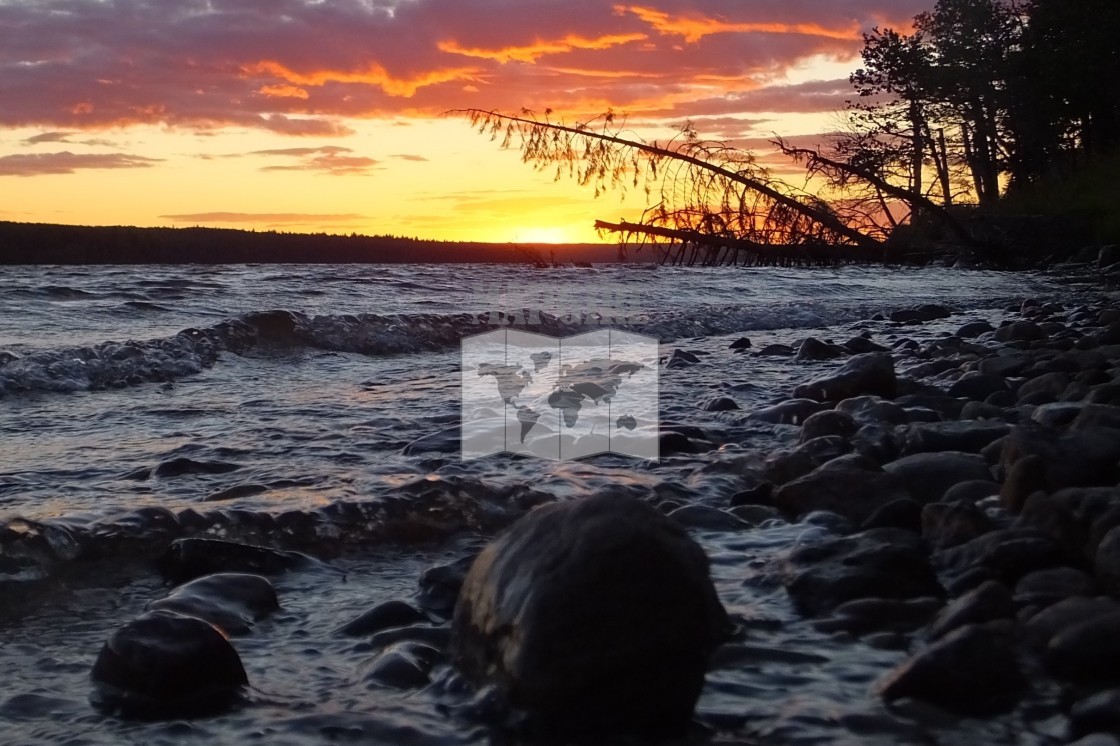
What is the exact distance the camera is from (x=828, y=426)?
13.4 ft

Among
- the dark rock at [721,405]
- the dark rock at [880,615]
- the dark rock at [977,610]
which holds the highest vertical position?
the dark rock at [721,405]

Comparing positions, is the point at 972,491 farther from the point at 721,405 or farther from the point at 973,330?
the point at 973,330

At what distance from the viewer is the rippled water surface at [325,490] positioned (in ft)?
5.85

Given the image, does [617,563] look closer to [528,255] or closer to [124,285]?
[124,285]

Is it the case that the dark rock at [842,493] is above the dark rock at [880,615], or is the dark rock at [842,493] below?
above

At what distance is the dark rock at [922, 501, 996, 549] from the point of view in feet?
8.30

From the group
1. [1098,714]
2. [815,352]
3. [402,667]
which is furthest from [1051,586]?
[815,352]

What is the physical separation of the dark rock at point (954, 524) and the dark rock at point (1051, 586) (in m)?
0.32

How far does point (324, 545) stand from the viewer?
2939 millimetres

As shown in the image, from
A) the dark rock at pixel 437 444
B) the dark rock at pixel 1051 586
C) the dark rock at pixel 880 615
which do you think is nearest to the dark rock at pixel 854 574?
the dark rock at pixel 880 615

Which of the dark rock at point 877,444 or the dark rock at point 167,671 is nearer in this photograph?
the dark rock at point 167,671

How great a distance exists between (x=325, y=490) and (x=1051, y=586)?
220 cm

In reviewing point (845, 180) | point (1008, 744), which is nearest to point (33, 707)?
point (1008, 744)

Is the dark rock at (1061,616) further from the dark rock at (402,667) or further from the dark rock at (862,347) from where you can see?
the dark rock at (862,347)
